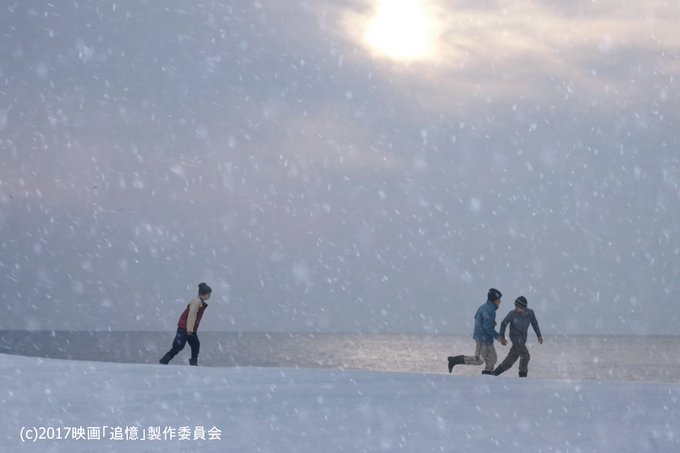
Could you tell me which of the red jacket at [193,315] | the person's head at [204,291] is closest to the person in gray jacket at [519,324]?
the person's head at [204,291]

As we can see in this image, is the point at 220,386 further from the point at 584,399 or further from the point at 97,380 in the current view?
the point at 584,399

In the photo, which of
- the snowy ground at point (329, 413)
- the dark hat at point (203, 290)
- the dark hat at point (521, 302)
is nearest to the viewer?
the snowy ground at point (329, 413)

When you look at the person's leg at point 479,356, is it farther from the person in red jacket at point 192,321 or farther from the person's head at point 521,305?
the person in red jacket at point 192,321

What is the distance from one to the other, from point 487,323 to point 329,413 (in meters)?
6.15

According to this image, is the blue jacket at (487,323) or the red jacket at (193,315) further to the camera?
the red jacket at (193,315)

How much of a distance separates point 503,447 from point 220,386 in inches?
174

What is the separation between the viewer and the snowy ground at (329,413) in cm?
760

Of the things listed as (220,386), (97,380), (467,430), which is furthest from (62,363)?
(467,430)

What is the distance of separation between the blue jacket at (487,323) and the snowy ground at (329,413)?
2.48m

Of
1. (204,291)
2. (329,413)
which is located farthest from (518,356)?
(329,413)

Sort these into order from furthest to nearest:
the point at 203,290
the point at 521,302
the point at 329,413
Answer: the point at 203,290 → the point at 521,302 → the point at 329,413

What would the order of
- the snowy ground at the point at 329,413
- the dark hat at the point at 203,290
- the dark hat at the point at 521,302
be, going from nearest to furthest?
the snowy ground at the point at 329,413 → the dark hat at the point at 521,302 → the dark hat at the point at 203,290

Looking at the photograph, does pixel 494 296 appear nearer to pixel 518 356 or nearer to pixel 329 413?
pixel 518 356

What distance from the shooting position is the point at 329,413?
8.77m
